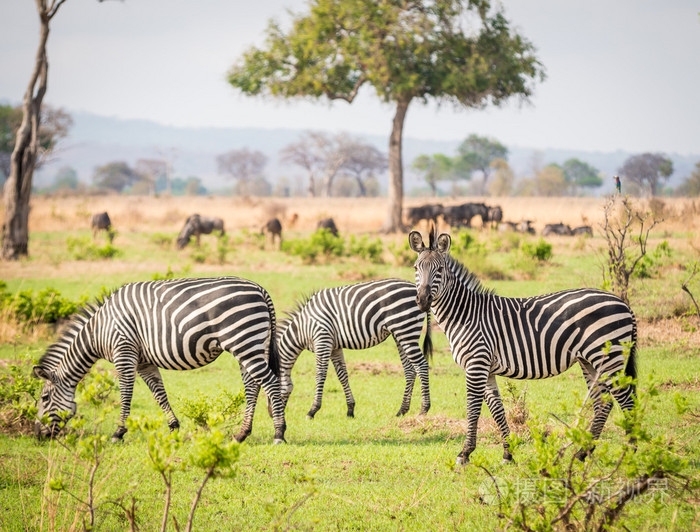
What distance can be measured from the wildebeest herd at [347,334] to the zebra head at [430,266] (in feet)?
0.04

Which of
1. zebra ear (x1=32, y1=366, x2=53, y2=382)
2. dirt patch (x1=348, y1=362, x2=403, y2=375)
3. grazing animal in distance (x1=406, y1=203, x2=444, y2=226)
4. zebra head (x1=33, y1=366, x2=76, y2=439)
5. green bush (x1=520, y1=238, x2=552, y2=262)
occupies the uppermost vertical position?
grazing animal in distance (x1=406, y1=203, x2=444, y2=226)

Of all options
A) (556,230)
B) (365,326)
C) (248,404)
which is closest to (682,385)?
(365,326)

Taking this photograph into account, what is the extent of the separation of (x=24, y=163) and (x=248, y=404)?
763 inches

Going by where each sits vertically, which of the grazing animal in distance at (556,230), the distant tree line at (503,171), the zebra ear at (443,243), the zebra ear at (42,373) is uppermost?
the distant tree line at (503,171)

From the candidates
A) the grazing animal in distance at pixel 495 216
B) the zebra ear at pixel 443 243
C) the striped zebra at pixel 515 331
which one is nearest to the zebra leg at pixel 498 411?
the striped zebra at pixel 515 331

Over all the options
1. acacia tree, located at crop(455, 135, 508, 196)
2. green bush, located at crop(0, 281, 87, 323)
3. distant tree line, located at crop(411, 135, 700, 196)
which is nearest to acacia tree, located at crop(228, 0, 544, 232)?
green bush, located at crop(0, 281, 87, 323)

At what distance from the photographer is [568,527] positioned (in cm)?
452

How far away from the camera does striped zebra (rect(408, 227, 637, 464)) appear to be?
20.7 ft

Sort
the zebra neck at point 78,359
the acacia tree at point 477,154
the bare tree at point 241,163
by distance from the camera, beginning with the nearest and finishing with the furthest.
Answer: the zebra neck at point 78,359, the acacia tree at point 477,154, the bare tree at point 241,163

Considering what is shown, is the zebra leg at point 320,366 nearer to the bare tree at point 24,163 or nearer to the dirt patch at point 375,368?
the dirt patch at point 375,368

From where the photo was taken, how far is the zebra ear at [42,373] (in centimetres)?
757

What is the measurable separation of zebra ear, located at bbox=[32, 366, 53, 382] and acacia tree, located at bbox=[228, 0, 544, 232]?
79.6ft

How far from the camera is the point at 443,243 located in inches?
257

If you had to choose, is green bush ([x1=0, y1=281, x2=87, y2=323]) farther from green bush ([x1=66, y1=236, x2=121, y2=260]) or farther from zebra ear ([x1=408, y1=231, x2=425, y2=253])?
green bush ([x1=66, y1=236, x2=121, y2=260])
